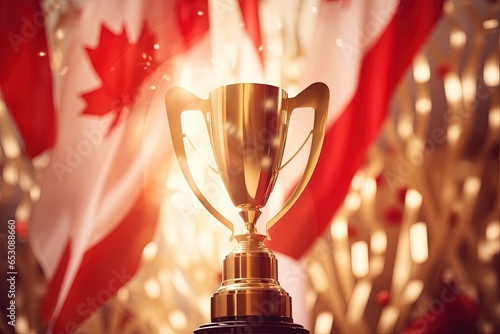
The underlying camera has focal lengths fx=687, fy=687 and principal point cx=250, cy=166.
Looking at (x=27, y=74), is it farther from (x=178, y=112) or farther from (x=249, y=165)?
(x=249, y=165)

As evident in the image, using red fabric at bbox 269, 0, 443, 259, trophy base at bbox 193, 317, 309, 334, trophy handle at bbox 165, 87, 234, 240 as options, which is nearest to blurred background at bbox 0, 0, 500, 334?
red fabric at bbox 269, 0, 443, 259

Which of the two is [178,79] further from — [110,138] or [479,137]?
[479,137]

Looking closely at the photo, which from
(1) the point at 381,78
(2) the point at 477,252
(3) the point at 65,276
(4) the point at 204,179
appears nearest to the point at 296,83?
(1) the point at 381,78

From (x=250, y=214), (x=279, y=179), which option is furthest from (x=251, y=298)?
(x=279, y=179)

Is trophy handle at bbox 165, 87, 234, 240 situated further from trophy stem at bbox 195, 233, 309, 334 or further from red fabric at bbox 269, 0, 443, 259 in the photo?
red fabric at bbox 269, 0, 443, 259

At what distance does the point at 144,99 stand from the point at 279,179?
36cm

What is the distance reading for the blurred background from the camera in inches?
58.6

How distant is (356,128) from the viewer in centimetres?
156

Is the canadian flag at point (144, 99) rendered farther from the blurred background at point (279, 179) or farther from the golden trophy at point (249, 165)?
the golden trophy at point (249, 165)

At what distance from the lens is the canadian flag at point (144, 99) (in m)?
1.52

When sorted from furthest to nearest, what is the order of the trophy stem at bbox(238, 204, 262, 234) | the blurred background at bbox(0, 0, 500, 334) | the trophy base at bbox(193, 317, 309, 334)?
the blurred background at bbox(0, 0, 500, 334), the trophy stem at bbox(238, 204, 262, 234), the trophy base at bbox(193, 317, 309, 334)

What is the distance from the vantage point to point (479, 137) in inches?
60.5

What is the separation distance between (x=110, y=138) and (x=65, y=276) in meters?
0.32

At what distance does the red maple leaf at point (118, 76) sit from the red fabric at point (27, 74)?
0.10 metres
